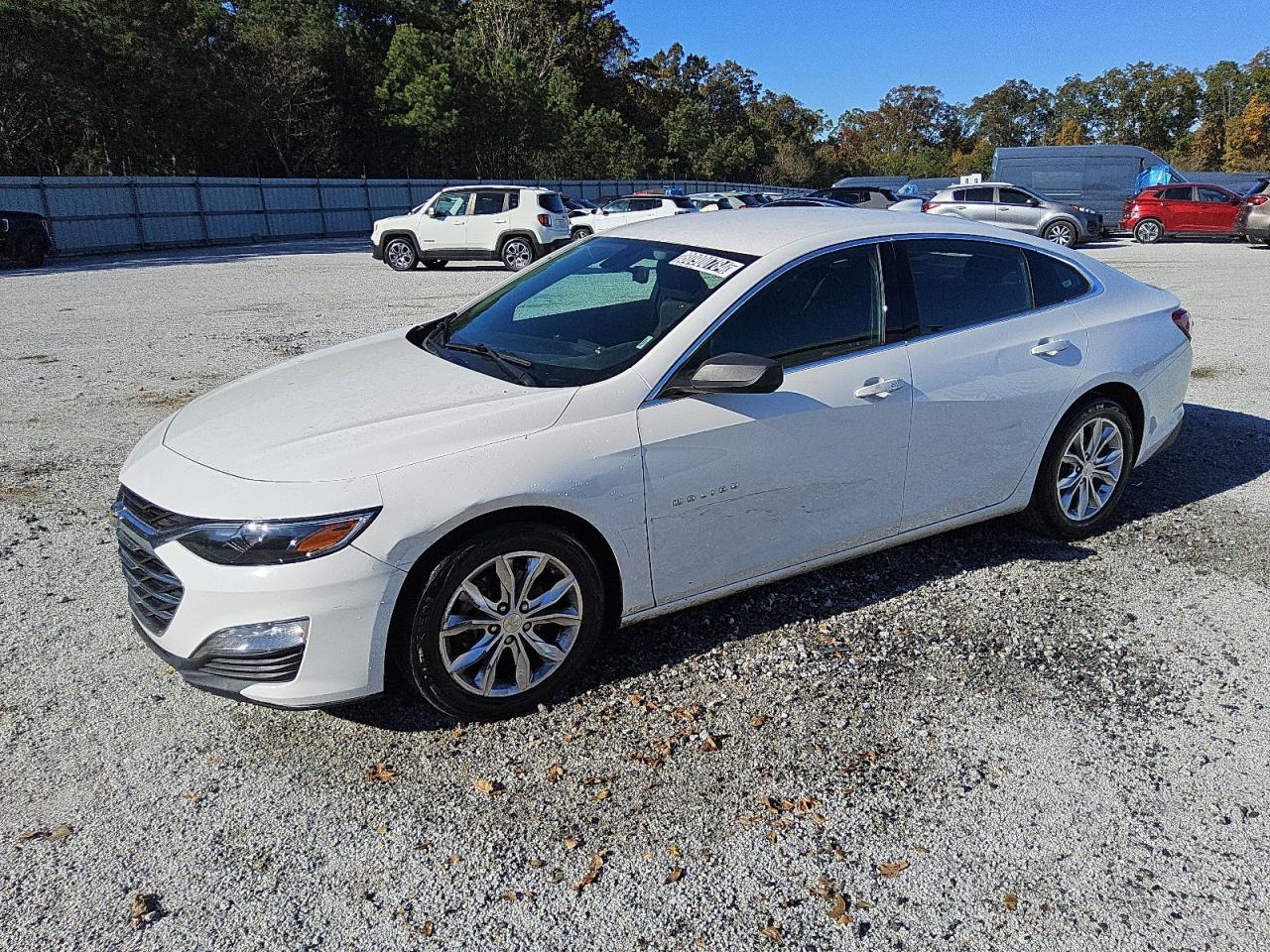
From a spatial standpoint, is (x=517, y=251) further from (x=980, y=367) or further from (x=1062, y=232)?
(x=980, y=367)

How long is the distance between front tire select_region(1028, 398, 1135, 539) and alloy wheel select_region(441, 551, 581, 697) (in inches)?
100

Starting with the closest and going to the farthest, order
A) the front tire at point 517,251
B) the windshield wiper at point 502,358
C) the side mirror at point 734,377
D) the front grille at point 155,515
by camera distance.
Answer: the front grille at point 155,515 < the side mirror at point 734,377 < the windshield wiper at point 502,358 < the front tire at point 517,251

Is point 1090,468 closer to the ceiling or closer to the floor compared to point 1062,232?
closer to the floor

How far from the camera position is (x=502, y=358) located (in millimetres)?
3752

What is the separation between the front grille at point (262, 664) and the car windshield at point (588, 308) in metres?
1.27

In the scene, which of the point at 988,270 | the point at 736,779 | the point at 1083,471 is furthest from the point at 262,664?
the point at 1083,471

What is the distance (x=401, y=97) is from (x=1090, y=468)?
135 ft

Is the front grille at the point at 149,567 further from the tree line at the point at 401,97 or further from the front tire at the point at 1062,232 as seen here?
the tree line at the point at 401,97

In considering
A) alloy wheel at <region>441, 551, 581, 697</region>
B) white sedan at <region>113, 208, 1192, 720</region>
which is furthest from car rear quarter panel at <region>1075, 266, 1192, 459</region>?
alloy wheel at <region>441, 551, 581, 697</region>

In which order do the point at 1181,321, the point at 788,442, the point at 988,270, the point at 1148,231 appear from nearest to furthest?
the point at 788,442
the point at 988,270
the point at 1181,321
the point at 1148,231

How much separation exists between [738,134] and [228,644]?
242ft

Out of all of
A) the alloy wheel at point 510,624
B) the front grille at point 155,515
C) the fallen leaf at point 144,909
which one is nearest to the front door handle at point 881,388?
the alloy wheel at point 510,624

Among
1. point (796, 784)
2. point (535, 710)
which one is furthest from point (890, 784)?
point (535, 710)

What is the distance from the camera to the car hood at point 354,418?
2.99 m
